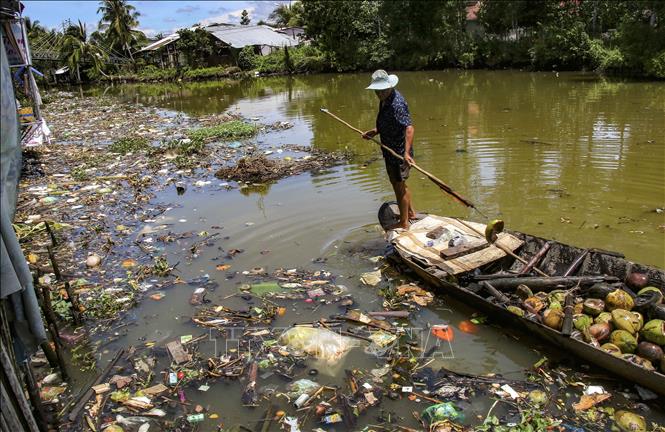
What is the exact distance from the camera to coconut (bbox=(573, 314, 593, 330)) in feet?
12.7

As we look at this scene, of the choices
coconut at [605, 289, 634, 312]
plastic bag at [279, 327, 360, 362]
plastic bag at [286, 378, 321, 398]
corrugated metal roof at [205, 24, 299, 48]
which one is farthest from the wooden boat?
corrugated metal roof at [205, 24, 299, 48]

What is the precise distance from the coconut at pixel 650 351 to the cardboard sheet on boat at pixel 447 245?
5.39 feet

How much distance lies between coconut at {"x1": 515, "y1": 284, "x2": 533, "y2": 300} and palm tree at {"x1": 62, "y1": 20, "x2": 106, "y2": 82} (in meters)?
42.0

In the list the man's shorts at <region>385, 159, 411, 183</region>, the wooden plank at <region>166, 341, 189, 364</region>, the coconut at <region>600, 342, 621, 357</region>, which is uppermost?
the man's shorts at <region>385, 159, 411, 183</region>

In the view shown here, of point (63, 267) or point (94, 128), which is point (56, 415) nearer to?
point (63, 267)

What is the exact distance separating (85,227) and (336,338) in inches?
190

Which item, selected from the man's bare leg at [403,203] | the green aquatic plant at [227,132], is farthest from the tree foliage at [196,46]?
the man's bare leg at [403,203]

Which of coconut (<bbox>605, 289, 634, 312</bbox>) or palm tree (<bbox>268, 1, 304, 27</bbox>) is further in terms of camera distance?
palm tree (<bbox>268, 1, 304, 27</bbox>)

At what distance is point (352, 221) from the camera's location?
7.26m

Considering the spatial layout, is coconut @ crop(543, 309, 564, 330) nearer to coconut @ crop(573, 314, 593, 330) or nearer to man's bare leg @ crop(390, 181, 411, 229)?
coconut @ crop(573, 314, 593, 330)

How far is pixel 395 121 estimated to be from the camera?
572 cm

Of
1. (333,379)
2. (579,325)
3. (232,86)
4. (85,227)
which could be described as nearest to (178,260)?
(85,227)

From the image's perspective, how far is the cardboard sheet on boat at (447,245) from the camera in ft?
16.5

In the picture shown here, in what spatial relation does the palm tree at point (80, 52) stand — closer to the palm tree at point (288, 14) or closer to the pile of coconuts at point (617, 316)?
the palm tree at point (288, 14)
